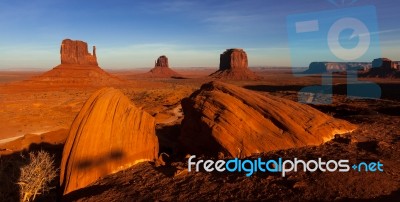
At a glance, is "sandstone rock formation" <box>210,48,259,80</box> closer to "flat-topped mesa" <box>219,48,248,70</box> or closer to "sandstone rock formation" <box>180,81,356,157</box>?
"flat-topped mesa" <box>219,48,248,70</box>

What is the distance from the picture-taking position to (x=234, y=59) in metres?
110

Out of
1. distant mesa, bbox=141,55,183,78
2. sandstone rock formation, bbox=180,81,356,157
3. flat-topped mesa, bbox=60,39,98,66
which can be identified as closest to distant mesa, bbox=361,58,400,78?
distant mesa, bbox=141,55,183,78

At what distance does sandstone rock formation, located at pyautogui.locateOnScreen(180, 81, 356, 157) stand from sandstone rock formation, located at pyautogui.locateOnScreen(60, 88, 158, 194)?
1.59 metres

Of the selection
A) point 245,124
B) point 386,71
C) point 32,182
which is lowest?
point 32,182

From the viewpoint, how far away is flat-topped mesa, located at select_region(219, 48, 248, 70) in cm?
11000

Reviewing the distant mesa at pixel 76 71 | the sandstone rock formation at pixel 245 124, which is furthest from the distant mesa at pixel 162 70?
the sandstone rock formation at pixel 245 124

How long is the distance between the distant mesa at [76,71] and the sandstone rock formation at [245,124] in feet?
189

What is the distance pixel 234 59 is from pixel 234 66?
2.38 metres

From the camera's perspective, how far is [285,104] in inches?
413

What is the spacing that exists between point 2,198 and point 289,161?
835 cm

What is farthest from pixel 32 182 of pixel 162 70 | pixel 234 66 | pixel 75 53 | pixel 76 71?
pixel 162 70

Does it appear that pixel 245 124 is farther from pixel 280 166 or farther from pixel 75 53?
pixel 75 53

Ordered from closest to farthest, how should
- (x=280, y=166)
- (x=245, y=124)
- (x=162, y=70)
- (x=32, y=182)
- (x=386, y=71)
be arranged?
(x=280, y=166)
(x=32, y=182)
(x=245, y=124)
(x=386, y=71)
(x=162, y=70)

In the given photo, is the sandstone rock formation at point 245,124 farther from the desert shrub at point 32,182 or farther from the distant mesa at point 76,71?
the distant mesa at point 76,71
